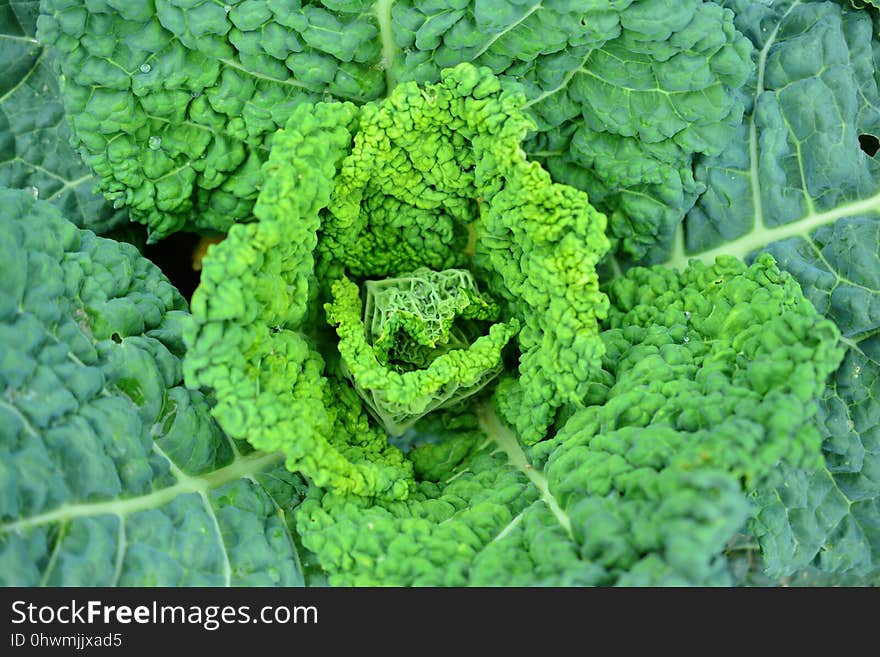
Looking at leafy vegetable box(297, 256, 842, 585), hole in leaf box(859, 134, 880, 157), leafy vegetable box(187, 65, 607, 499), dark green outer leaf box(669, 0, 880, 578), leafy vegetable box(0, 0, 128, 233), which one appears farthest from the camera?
leafy vegetable box(0, 0, 128, 233)

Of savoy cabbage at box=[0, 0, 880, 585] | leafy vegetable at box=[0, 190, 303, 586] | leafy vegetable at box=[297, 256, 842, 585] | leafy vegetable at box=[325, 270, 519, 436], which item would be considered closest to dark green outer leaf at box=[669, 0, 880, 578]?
savoy cabbage at box=[0, 0, 880, 585]

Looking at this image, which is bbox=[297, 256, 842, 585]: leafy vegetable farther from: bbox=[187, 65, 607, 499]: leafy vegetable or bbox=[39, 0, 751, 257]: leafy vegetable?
bbox=[39, 0, 751, 257]: leafy vegetable

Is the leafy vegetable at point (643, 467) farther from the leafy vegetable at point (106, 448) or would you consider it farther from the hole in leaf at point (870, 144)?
the hole in leaf at point (870, 144)

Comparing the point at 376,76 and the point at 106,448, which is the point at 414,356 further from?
the point at 106,448

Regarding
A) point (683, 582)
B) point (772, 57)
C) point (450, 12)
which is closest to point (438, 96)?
point (450, 12)

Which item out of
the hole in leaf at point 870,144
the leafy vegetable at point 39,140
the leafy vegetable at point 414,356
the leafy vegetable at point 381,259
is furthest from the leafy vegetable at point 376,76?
the hole in leaf at point 870,144
